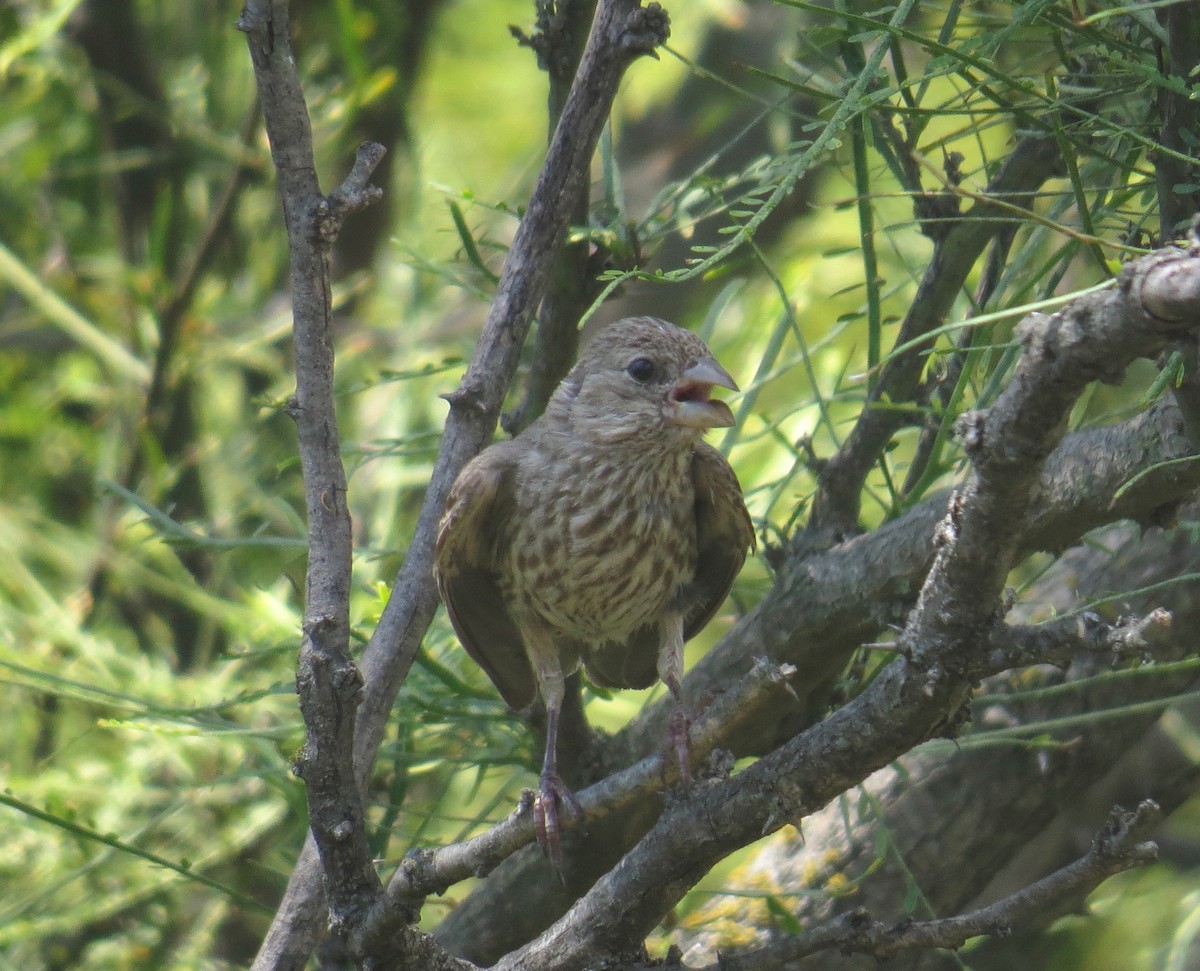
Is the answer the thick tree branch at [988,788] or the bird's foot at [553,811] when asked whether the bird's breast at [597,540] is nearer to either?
the bird's foot at [553,811]

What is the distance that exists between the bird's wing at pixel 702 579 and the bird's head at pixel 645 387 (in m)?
0.13

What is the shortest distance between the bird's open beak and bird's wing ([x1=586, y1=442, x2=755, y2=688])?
0.16 meters

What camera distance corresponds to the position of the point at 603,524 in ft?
11.7

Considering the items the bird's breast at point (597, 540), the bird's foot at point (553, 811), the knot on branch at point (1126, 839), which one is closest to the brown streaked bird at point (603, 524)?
the bird's breast at point (597, 540)

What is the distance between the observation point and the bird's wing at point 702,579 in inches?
141

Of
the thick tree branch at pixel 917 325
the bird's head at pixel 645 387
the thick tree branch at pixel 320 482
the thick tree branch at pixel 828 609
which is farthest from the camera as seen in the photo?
the bird's head at pixel 645 387

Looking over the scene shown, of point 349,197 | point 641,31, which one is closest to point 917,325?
point 641,31

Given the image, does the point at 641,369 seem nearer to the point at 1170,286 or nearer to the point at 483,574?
the point at 483,574

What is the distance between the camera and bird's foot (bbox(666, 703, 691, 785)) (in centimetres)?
237

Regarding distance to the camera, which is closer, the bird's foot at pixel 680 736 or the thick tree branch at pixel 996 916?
the thick tree branch at pixel 996 916

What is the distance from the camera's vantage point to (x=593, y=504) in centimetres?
358

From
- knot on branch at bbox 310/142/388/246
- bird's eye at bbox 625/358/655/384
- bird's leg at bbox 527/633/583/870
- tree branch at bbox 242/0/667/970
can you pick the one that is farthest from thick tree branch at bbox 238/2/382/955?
bird's eye at bbox 625/358/655/384

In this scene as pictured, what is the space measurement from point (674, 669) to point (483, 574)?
0.56 meters

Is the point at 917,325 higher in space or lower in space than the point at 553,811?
higher
